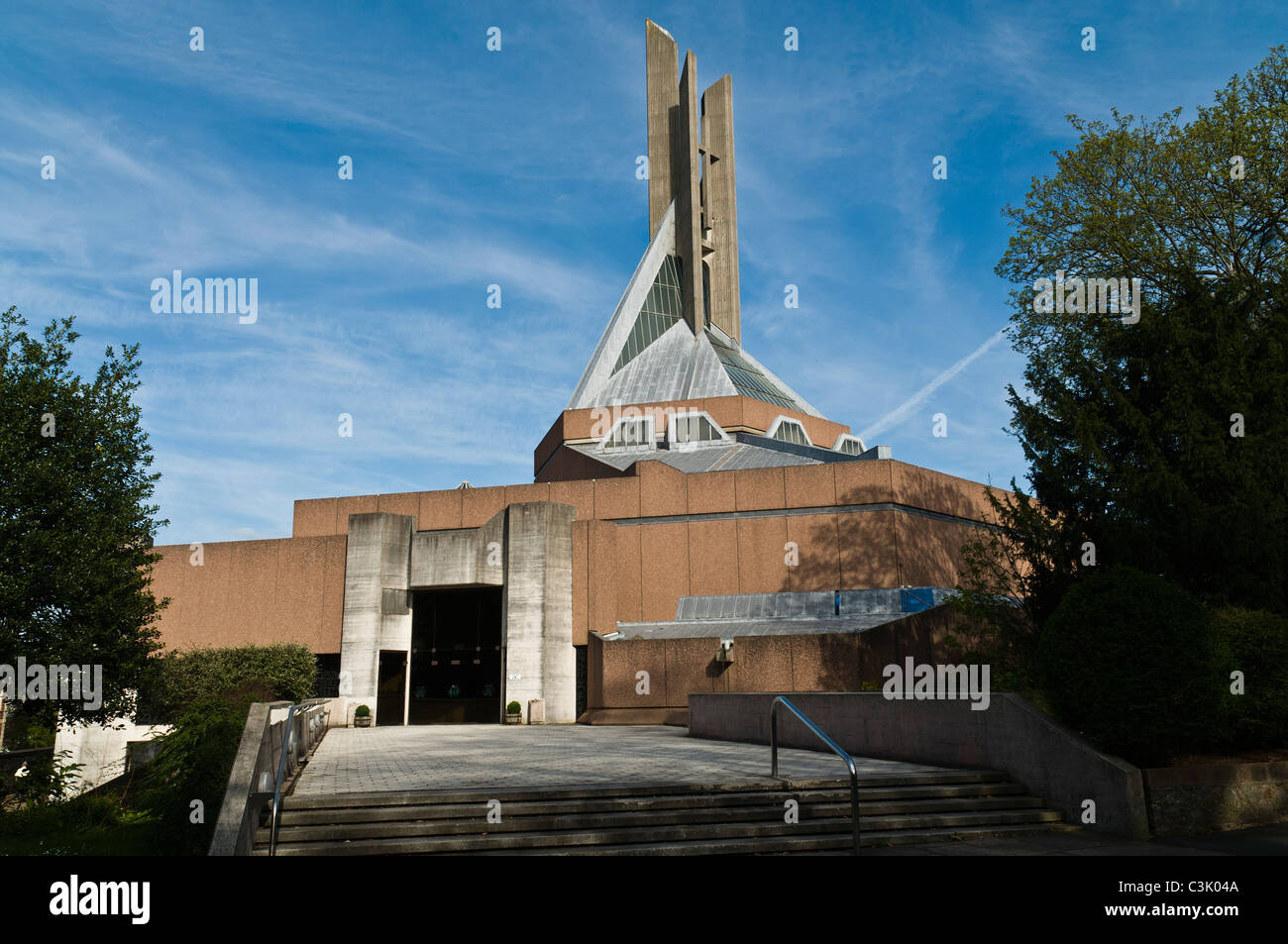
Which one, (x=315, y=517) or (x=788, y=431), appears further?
(x=788, y=431)

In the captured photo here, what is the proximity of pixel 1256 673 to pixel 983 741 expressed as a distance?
3.17 metres

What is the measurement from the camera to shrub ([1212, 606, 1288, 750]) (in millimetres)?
10695

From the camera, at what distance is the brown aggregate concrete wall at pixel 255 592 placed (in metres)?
28.8

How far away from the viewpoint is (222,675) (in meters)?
26.3

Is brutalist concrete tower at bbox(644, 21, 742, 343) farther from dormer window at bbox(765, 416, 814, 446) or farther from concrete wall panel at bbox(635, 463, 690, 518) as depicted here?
concrete wall panel at bbox(635, 463, 690, 518)

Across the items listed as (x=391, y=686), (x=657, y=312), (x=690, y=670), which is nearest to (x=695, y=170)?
(x=657, y=312)

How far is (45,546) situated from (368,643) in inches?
390

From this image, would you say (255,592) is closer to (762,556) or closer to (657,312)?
(762,556)

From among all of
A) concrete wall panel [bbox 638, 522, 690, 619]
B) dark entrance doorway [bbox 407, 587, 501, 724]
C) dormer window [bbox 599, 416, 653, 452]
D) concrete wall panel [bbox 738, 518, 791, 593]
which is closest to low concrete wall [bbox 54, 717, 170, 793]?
dark entrance doorway [bbox 407, 587, 501, 724]

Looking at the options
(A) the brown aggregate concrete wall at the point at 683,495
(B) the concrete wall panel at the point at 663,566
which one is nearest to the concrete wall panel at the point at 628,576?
(B) the concrete wall panel at the point at 663,566

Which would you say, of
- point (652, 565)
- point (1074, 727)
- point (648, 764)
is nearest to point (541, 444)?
point (652, 565)

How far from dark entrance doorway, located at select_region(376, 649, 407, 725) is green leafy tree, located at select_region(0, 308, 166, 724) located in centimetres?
697

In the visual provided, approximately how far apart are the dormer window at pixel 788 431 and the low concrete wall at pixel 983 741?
24.7 metres

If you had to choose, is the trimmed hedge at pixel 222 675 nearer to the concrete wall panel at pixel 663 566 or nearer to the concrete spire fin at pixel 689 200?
the concrete wall panel at pixel 663 566
